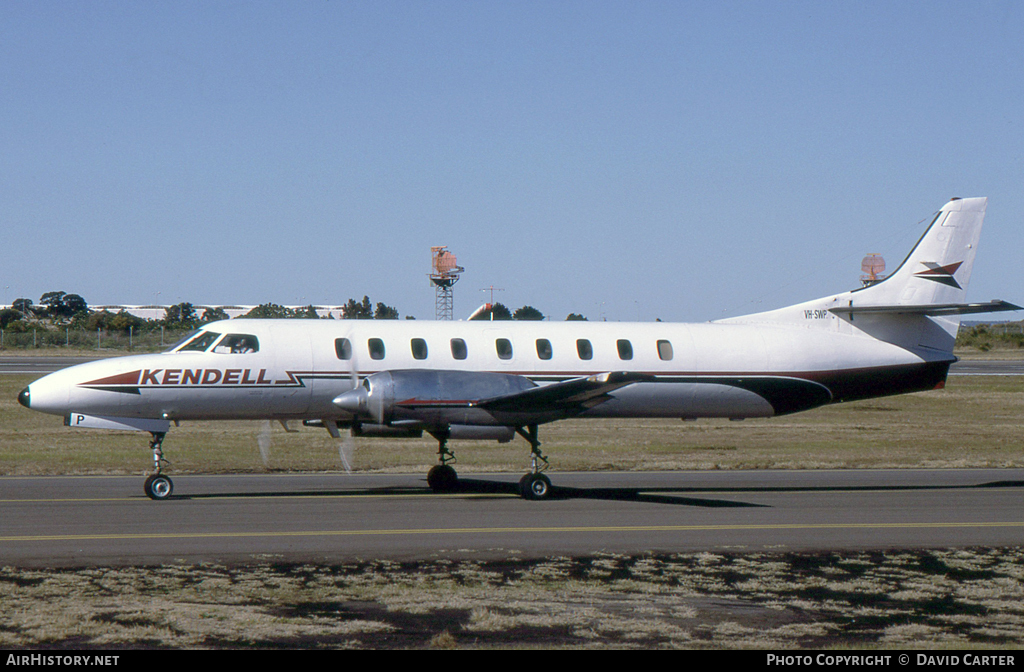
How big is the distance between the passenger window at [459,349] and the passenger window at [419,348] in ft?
1.83

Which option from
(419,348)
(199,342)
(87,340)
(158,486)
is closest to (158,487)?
(158,486)

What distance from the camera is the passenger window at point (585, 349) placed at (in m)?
21.0

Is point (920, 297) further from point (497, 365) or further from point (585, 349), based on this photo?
point (497, 365)

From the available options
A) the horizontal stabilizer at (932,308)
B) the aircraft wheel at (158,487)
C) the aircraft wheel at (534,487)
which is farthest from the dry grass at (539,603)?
the horizontal stabilizer at (932,308)

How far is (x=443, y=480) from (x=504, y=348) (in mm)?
2876

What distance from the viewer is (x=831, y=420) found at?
40875 mm

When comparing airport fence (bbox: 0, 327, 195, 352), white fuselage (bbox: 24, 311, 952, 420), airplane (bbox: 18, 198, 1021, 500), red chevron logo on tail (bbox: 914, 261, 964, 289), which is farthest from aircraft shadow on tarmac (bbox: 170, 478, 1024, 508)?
airport fence (bbox: 0, 327, 195, 352)

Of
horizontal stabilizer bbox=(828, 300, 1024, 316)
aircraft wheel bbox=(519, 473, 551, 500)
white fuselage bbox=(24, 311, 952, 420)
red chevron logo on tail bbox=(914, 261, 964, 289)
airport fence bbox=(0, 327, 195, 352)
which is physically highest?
airport fence bbox=(0, 327, 195, 352)

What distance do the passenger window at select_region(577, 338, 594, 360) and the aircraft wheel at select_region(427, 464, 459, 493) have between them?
346 cm

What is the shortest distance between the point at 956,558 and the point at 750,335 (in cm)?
921

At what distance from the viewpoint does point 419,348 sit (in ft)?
66.0

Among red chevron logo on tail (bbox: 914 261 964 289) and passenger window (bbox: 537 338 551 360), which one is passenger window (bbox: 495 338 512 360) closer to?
passenger window (bbox: 537 338 551 360)

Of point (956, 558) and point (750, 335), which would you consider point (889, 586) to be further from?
point (750, 335)

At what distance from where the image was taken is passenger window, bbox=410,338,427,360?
2002 cm
